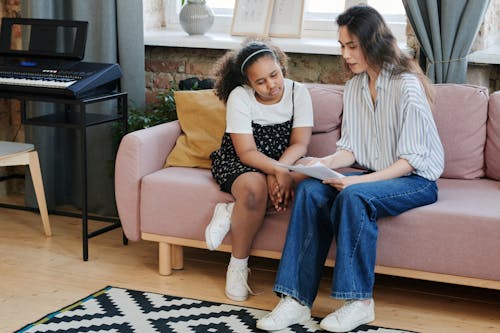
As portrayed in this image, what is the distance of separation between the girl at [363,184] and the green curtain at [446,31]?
0.53 metres

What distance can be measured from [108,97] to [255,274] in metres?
1.03

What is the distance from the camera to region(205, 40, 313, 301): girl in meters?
3.08

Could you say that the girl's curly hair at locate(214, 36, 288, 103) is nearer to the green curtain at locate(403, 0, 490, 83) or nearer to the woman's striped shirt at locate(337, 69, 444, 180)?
the woman's striped shirt at locate(337, 69, 444, 180)

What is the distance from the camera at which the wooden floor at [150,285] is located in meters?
3.01

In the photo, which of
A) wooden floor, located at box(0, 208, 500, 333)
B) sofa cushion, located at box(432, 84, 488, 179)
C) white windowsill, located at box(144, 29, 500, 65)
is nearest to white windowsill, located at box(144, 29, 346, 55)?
white windowsill, located at box(144, 29, 500, 65)

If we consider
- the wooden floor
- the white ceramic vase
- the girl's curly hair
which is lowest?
the wooden floor

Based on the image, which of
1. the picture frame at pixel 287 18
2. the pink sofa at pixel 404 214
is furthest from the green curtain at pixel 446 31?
the picture frame at pixel 287 18

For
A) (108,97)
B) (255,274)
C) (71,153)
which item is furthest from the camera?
(71,153)

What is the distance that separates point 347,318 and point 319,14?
1.98m

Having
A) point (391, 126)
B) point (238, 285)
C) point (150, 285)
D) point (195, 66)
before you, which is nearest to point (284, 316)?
point (238, 285)

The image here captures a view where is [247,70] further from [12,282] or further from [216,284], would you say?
[12,282]

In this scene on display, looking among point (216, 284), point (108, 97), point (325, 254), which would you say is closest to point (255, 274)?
point (216, 284)

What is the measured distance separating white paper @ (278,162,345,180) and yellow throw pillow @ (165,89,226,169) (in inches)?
27.2

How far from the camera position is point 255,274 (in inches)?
135
